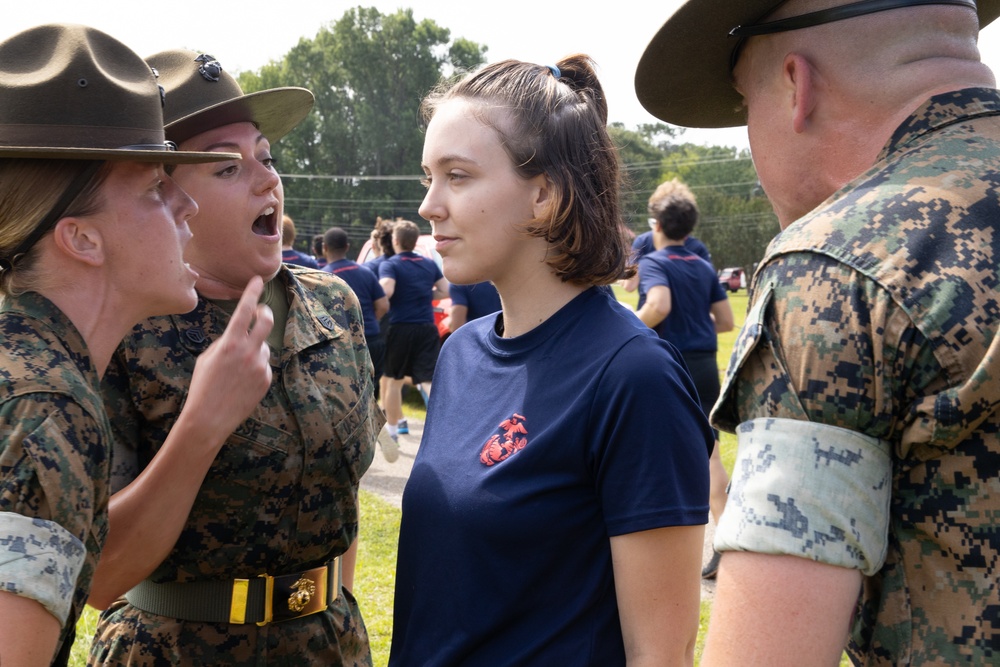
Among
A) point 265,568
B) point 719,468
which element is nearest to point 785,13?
point 265,568

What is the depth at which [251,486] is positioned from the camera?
2309 mm

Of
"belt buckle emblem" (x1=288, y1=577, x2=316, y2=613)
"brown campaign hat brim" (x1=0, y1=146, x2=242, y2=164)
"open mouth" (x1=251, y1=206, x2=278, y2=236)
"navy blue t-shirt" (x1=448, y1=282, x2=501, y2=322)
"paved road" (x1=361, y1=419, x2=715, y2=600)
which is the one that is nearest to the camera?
"brown campaign hat brim" (x1=0, y1=146, x2=242, y2=164)

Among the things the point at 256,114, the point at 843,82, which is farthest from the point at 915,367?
the point at 256,114

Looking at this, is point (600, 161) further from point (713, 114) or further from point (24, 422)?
point (24, 422)

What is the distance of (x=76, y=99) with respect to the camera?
69.7 inches

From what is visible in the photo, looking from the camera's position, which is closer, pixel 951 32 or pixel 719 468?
pixel 951 32

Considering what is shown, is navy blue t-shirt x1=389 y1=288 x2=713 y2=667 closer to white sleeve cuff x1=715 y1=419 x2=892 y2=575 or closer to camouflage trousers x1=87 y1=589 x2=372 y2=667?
camouflage trousers x1=87 y1=589 x2=372 y2=667

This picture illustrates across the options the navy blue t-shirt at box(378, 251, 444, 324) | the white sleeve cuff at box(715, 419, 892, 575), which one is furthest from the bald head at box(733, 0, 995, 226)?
the navy blue t-shirt at box(378, 251, 444, 324)

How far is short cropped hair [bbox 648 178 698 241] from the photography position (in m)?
6.94

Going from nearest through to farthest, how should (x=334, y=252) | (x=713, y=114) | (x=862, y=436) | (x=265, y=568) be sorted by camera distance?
(x=862, y=436)
(x=713, y=114)
(x=265, y=568)
(x=334, y=252)

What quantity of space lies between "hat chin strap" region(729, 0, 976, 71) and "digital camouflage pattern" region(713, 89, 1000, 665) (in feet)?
0.82

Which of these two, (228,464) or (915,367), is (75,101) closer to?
(228,464)

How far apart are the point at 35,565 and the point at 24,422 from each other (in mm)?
243

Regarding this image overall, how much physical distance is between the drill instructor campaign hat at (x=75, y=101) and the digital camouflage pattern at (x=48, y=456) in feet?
1.01
